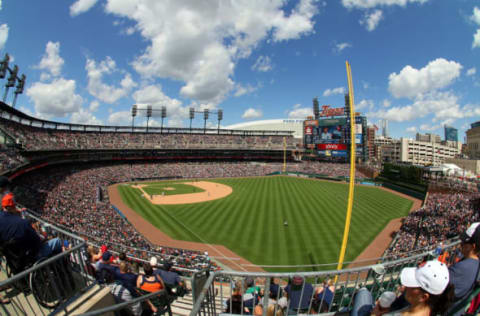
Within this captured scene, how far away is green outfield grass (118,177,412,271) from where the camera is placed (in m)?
17.8

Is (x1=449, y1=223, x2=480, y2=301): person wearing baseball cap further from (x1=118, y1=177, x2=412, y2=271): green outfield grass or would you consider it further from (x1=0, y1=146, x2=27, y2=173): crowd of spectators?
(x1=0, y1=146, x2=27, y2=173): crowd of spectators

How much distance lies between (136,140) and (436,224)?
215ft

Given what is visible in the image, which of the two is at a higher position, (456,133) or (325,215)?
(456,133)

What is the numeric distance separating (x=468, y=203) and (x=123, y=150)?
6575 centimetres

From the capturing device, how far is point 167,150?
6738 centimetres

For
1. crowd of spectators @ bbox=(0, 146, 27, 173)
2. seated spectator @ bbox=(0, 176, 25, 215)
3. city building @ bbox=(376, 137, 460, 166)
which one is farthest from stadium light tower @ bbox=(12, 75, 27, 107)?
city building @ bbox=(376, 137, 460, 166)

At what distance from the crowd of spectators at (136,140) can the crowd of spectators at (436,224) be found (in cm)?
4866

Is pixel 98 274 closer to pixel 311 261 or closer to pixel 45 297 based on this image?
pixel 45 297

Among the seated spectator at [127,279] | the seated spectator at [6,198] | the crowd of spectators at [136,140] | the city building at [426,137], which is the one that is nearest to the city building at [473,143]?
the crowd of spectators at [136,140]

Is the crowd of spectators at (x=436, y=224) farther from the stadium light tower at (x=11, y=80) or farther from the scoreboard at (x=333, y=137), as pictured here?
the stadium light tower at (x=11, y=80)

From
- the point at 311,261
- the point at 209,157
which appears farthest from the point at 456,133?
the point at 311,261

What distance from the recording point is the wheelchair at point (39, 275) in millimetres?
3653

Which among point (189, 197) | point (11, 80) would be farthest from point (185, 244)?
point (11, 80)

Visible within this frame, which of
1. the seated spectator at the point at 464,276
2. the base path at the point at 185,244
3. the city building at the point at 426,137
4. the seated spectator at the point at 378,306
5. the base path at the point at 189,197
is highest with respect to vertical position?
the city building at the point at 426,137
